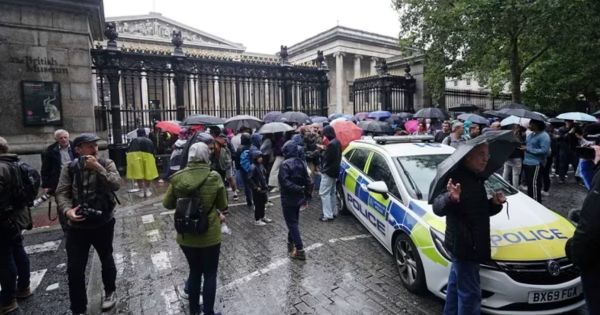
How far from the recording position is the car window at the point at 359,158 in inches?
252

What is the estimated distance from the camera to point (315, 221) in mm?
7184

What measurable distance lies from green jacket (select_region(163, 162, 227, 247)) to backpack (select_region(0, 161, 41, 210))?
1.72m

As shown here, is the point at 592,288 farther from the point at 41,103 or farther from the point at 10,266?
the point at 41,103

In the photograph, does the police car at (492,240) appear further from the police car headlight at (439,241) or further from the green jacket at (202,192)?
the green jacket at (202,192)

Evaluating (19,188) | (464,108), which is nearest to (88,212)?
(19,188)

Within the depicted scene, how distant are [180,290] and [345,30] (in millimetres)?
38307

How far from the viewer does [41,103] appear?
927 centimetres

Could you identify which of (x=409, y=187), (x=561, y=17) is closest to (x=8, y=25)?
(x=409, y=187)

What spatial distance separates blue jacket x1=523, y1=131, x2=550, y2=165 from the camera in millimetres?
7555

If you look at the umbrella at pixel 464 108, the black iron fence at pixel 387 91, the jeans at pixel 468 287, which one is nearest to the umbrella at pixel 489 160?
the jeans at pixel 468 287

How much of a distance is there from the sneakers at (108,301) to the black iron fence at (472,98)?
55.3 feet

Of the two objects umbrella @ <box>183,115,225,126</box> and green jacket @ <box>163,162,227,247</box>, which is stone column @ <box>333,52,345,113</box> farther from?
green jacket @ <box>163,162,227,247</box>

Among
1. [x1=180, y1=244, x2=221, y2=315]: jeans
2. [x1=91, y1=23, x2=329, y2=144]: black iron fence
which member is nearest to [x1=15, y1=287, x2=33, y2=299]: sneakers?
[x1=180, y1=244, x2=221, y2=315]: jeans

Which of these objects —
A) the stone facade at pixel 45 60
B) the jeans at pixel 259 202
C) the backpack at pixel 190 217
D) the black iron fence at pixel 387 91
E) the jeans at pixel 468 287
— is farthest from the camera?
the black iron fence at pixel 387 91
